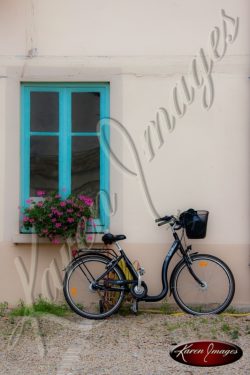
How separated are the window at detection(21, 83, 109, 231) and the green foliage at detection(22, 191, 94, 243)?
0.92 feet

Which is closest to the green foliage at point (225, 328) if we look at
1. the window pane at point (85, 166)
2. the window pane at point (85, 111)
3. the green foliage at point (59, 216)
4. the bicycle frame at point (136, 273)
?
the bicycle frame at point (136, 273)

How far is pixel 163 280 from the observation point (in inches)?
295

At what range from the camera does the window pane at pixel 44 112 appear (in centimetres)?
794

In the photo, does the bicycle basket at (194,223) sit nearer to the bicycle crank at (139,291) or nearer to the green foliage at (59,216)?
the bicycle crank at (139,291)

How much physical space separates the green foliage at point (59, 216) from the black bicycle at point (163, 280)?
0.33 metres

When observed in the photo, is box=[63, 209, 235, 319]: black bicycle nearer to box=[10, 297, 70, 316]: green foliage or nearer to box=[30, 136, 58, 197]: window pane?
box=[10, 297, 70, 316]: green foliage

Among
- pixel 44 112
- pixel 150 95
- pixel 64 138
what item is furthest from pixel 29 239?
pixel 150 95

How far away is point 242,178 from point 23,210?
2647 millimetres

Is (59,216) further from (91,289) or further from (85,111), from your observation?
(85,111)

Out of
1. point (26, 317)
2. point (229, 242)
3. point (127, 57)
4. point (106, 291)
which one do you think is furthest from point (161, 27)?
point (26, 317)

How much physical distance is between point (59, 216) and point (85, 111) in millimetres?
1375

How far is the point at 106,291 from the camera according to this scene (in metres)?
7.43

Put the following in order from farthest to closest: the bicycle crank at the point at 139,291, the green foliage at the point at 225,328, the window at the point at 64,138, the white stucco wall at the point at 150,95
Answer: the window at the point at 64,138 → the white stucco wall at the point at 150,95 → the bicycle crank at the point at 139,291 → the green foliage at the point at 225,328

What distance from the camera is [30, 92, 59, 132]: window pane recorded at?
7941mm
